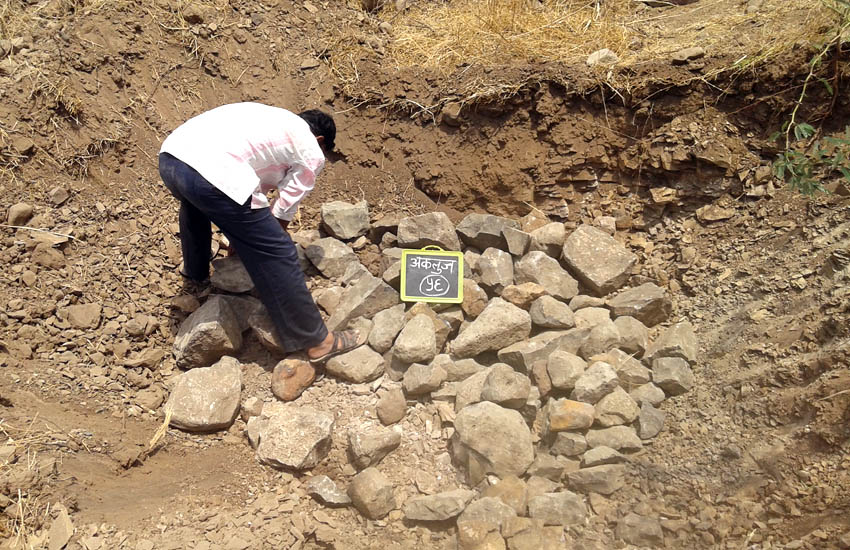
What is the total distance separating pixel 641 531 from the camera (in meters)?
2.43

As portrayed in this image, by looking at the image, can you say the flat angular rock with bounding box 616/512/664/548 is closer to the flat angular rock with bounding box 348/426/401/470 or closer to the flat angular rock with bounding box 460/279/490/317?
the flat angular rock with bounding box 348/426/401/470

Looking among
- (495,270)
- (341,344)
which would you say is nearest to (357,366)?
(341,344)

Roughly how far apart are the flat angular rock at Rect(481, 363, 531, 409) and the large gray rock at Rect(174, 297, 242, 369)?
1416mm

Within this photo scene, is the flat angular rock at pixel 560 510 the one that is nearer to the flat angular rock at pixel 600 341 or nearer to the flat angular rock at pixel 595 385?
the flat angular rock at pixel 595 385

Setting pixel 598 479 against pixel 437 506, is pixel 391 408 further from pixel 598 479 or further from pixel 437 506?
pixel 598 479

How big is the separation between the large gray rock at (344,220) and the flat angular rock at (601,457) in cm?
207

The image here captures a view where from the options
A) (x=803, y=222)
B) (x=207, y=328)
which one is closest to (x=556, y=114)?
(x=803, y=222)

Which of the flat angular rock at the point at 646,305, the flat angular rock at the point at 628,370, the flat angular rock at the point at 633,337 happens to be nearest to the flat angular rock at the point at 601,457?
the flat angular rock at the point at 628,370

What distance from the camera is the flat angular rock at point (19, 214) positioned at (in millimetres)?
3430

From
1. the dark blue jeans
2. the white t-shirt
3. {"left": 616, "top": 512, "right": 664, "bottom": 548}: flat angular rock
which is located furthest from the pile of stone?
the white t-shirt

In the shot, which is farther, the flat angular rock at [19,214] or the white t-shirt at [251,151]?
the flat angular rock at [19,214]

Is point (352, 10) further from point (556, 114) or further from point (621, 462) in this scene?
point (621, 462)

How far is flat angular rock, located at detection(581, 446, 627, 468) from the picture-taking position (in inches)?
107

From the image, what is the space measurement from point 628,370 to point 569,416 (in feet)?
1.71
